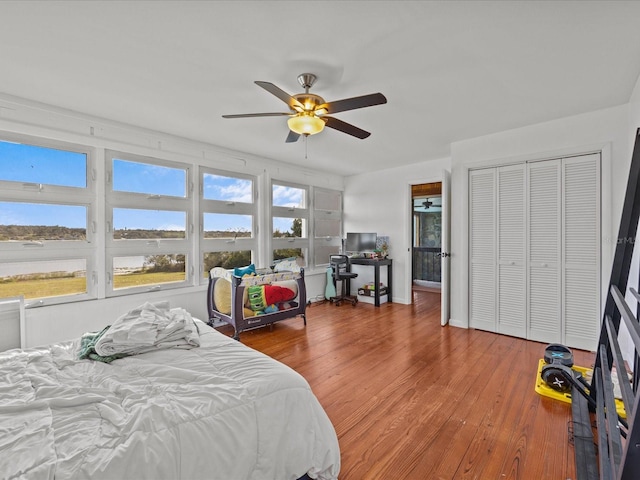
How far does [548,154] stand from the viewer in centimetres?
340

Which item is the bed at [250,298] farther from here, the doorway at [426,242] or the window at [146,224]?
the doorway at [426,242]

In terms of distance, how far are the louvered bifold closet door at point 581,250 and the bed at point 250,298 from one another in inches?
124

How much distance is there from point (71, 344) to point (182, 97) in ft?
7.14

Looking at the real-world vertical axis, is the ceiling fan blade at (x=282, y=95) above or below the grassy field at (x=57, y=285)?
above

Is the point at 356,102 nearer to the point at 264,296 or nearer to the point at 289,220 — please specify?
the point at 264,296

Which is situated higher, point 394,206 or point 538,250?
point 394,206

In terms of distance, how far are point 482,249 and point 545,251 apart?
660 mm

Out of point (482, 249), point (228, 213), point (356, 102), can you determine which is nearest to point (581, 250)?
point (482, 249)

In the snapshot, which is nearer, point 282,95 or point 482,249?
point 282,95

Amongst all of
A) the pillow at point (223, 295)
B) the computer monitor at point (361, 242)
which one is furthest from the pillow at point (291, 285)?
the computer monitor at point (361, 242)

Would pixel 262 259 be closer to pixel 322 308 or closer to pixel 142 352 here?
pixel 322 308

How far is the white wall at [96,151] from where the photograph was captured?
2.90m

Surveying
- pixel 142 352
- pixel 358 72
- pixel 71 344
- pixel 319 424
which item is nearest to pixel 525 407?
pixel 319 424

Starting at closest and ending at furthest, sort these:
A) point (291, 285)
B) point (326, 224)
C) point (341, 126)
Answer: point (341, 126) → point (291, 285) → point (326, 224)
